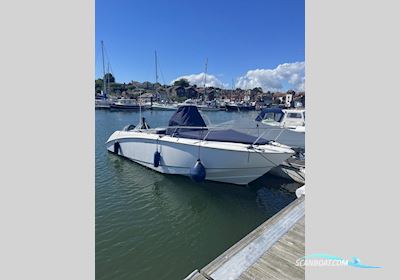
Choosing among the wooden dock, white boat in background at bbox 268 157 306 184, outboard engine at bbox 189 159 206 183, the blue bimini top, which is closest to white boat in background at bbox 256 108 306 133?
white boat in background at bbox 268 157 306 184

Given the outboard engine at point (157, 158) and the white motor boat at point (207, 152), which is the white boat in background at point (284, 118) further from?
the outboard engine at point (157, 158)

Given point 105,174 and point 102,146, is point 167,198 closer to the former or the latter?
point 105,174

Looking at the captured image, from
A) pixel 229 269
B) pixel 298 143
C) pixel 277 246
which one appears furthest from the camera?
pixel 298 143

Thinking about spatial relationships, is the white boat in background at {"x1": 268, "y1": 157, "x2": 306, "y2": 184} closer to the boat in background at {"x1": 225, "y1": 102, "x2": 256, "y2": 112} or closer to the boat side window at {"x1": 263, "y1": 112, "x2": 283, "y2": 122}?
the boat side window at {"x1": 263, "y1": 112, "x2": 283, "y2": 122}

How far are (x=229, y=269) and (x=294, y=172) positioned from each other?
7211 millimetres

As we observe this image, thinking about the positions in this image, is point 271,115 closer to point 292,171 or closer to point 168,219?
point 292,171

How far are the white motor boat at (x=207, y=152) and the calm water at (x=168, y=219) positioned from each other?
0.57 meters

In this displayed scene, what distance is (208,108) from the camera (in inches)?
2420

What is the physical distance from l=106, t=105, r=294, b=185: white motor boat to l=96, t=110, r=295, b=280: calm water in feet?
1.86

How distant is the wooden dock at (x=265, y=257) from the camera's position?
2.95 m

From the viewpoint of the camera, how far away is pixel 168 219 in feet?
21.1

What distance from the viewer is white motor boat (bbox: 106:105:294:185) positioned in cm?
780

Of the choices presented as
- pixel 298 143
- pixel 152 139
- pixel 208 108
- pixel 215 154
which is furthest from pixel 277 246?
pixel 208 108

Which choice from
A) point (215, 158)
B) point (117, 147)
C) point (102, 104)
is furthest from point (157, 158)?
point (102, 104)
